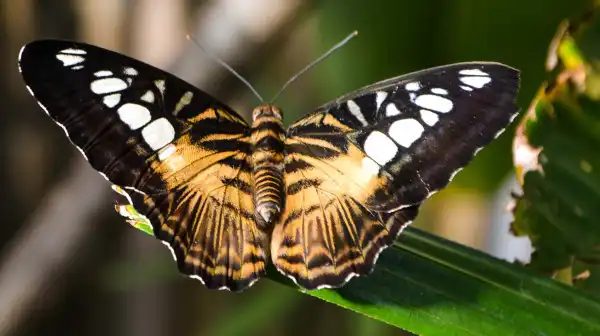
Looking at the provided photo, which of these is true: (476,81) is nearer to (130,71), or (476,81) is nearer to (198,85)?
(130,71)

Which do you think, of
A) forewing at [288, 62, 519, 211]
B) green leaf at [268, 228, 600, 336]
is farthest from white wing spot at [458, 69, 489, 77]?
green leaf at [268, 228, 600, 336]

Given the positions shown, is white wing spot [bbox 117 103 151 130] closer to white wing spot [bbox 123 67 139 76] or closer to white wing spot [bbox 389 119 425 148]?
white wing spot [bbox 123 67 139 76]

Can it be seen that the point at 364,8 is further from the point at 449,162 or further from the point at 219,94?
the point at 449,162

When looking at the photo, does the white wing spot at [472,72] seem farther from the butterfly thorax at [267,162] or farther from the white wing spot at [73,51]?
the white wing spot at [73,51]

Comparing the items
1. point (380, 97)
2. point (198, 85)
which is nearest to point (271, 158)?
point (380, 97)

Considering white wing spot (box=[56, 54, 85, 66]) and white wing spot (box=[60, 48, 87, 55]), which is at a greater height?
white wing spot (box=[60, 48, 87, 55])

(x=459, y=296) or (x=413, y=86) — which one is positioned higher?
(x=413, y=86)
